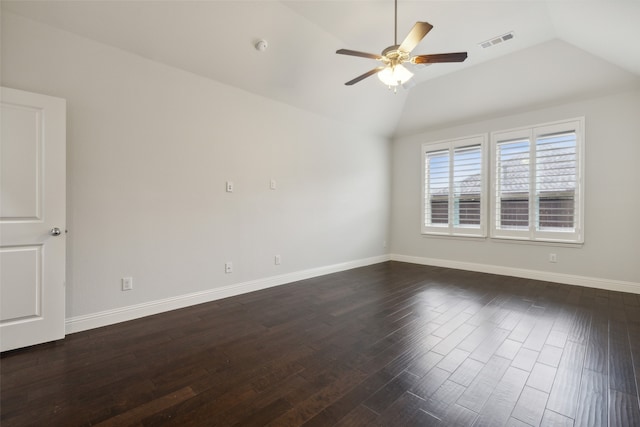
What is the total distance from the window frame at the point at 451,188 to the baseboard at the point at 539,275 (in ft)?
1.83

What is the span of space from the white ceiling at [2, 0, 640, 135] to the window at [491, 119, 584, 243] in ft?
1.81

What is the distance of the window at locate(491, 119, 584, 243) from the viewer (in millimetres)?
4051

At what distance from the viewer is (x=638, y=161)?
3609 mm

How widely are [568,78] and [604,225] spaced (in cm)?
215

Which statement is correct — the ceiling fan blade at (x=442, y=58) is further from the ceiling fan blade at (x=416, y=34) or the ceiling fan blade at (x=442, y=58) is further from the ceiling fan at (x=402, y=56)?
the ceiling fan blade at (x=416, y=34)

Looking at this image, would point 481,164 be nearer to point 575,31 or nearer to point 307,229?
point 575,31

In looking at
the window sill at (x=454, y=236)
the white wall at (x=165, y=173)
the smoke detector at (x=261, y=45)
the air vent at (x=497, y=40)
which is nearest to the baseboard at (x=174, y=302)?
→ the white wall at (x=165, y=173)

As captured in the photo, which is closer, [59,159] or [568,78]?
[59,159]

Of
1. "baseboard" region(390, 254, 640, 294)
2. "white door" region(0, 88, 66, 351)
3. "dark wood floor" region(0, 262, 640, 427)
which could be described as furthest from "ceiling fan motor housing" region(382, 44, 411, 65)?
"baseboard" region(390, 254, 640, 294)

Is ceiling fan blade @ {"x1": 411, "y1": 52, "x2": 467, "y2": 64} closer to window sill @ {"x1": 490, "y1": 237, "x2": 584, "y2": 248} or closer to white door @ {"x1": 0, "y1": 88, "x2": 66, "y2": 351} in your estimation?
white door @ {"x1": 0, "y1": 88, "x2": 66, "y2": 351}

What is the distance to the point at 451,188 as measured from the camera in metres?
5.28

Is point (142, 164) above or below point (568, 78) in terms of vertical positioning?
below

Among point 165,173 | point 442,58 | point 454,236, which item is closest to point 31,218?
point 165,173

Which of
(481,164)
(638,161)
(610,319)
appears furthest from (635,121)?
(610,319)
